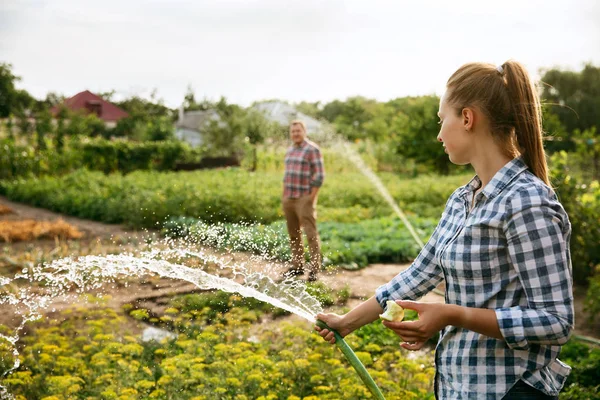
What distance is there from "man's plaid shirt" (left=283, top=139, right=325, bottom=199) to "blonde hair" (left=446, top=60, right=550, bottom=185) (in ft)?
17.9

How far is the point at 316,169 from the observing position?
702 centimetres

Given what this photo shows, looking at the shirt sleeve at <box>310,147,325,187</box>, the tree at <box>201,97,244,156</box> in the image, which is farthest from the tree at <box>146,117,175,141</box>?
the shirt sleeve at <box>310,147,325,187</box>

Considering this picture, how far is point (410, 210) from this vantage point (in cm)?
1259

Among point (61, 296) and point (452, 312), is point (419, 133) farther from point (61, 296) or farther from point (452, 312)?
point (452, 312)

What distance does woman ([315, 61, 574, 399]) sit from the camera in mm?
1327

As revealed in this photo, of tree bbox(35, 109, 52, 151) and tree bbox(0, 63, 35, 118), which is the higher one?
tree bbox(0, 63, 35, 118)

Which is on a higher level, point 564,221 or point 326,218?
point 564,221

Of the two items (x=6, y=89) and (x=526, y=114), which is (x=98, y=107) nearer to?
(x=6, y=89)

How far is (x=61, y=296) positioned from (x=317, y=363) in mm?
3055

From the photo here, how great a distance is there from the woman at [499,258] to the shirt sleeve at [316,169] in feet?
17.6

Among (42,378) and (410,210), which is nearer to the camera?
(42,378)

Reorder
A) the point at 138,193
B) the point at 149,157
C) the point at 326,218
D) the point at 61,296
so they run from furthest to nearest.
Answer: the point at 149,157, the point at 138,193, the point at 326,218, the point at 61,296

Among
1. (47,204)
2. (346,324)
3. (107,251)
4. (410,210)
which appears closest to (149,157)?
(47,204)

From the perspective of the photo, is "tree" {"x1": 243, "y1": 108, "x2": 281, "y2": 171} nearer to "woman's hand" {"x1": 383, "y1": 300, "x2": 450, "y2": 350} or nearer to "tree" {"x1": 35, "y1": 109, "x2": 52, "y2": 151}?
"tree" {"x1": 35, "y1": 109, "x2": 52, "y2": 151}
